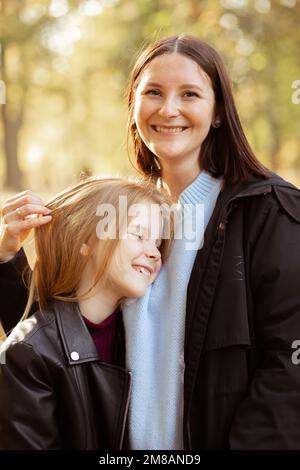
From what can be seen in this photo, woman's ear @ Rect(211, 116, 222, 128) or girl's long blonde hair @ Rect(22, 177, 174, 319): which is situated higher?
woman's ear @ Rect(211, 116, 222, 128)

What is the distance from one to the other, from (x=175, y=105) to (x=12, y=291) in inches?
37.5

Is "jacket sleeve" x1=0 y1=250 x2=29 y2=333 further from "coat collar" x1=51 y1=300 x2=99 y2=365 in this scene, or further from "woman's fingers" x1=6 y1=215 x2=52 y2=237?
"coat collar" x1=51 y1=300 x2=99 y2=365

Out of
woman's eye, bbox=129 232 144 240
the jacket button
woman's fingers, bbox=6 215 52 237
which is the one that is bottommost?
the jacket button

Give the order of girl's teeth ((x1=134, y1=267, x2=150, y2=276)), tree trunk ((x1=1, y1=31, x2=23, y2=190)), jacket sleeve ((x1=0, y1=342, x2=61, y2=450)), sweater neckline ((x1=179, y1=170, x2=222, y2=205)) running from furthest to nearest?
1. tree trunk ((x1=1, y1=31, x2=23, y2=190))
2. sweater neckline ((x1=179, y1=170, x2=222, y2=205))
3. girl's teeth ((x1=134, y1=267, x2=150, y2=276))
4. jacket sleeve ((x1=0, y1=342, x2=61, y2=450))

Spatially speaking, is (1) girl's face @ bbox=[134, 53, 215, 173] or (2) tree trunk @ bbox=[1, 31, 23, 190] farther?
(2) tree trunk @ bbox=[1, 31, 23, 190]

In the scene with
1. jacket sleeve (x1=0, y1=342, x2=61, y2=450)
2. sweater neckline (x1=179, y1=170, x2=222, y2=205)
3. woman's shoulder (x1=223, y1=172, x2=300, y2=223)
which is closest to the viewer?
jacket sleeve (x1=0, y1=342, x2=61, y2=450)

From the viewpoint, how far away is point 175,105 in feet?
8.04

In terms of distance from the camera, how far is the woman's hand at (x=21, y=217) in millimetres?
2357

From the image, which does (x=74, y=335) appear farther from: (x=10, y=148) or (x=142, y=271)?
(x=10, y=148)

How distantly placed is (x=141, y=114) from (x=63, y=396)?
3.55 feet

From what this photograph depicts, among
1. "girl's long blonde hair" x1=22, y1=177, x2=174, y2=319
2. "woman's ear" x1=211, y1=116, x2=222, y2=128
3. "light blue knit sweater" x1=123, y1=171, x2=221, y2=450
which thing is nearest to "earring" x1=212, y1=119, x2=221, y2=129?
"woman's ear" x1=211, y1=116, x2=222, y2=128

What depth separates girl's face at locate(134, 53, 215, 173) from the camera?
245cm

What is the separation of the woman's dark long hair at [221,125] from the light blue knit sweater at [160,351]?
13 cm

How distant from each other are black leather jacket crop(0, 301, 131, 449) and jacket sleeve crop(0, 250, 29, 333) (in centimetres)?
33
